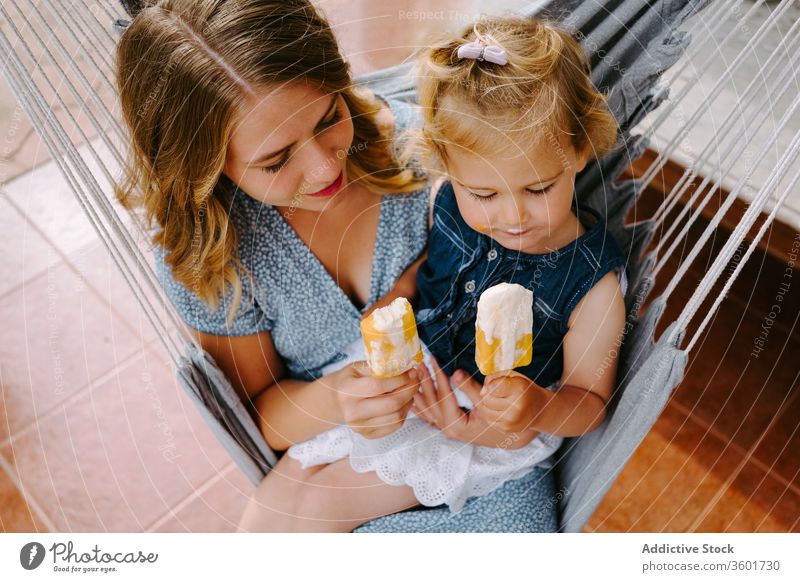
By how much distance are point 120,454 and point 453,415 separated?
0.65m

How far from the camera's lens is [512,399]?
61cm

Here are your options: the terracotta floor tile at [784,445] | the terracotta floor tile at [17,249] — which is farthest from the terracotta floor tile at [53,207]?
the terracotta floor tile at [784,445]

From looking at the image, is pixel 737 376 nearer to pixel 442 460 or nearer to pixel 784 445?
pixel 784 445

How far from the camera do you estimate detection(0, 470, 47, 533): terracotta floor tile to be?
37.7 inches

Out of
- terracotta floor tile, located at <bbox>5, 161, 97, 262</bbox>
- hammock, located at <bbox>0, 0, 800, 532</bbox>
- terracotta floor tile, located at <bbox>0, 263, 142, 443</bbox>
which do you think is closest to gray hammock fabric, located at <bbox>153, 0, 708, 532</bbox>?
hammock, located at <bbox>0, 0, 800, 532</bbox>

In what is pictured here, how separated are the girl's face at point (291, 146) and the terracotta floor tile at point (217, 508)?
1.81 feet

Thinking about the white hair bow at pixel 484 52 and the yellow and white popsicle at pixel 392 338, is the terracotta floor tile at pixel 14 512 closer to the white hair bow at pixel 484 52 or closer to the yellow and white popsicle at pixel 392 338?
the yellow and white popsicle at pixel 392 338

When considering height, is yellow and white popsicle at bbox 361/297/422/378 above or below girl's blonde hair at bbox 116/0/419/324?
below

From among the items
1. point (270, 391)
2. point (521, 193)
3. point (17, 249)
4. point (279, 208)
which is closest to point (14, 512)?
point (17, 249)

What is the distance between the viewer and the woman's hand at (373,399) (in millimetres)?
627

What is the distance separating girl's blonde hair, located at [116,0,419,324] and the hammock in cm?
4

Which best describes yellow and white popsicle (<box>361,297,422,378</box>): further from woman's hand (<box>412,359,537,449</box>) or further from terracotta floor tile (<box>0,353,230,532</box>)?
terracotta floor tile (<box>0,353,230,532</box>)
